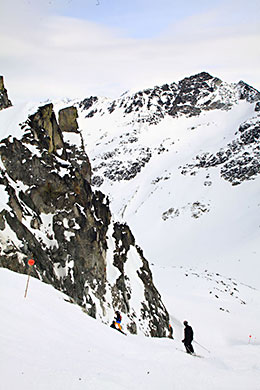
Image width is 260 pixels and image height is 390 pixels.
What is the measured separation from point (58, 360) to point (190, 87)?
136m

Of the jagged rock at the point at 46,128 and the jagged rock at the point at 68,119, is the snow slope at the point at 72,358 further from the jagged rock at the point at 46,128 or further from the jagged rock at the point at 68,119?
the jagged rock at the point at 68,119

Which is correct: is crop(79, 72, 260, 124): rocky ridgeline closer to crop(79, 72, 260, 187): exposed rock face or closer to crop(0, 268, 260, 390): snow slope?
crop(79, 72, 260, 187): exposed rock face

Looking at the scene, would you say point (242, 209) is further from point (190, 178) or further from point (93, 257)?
point (93, 257)

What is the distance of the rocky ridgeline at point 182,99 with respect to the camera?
11469 cm

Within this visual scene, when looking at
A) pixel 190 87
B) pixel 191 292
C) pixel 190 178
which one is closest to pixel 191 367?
pixel 191 292

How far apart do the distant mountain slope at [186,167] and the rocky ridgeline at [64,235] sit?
2126 centimetres

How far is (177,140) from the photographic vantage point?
96.4 m

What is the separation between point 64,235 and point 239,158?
2344 inches

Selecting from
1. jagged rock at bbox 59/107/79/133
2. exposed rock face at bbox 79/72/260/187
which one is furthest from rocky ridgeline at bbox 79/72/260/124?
jagged rock at bbox 59/107/79/133

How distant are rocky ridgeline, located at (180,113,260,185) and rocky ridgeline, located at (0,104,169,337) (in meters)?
46.7

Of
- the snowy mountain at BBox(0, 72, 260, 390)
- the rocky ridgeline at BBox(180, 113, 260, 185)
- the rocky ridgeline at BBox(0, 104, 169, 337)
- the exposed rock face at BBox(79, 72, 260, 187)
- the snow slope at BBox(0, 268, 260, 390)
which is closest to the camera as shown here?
the snow slope at BBox(0, 268, 260, 390)

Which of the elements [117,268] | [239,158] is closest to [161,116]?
[239,158]

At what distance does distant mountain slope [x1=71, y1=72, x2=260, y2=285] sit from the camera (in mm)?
48250

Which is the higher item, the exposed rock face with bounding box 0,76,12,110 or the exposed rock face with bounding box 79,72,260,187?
the exposed rock face with bounding box 79,72,260,187
